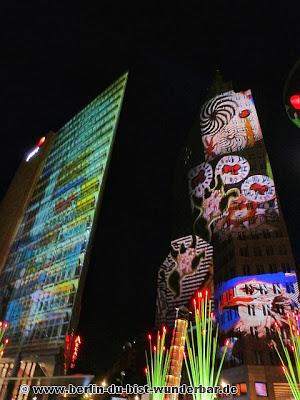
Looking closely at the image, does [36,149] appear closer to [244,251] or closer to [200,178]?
[200,178]

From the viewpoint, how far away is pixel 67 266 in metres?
35.0

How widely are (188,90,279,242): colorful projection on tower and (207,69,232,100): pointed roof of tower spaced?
3561 mm

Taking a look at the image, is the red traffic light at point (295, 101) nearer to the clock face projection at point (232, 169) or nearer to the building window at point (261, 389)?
the building window at point (261, 389)

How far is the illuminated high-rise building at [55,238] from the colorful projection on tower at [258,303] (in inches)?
791

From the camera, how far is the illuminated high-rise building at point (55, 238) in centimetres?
3253

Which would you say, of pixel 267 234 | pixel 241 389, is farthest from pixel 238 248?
pixel 241 389

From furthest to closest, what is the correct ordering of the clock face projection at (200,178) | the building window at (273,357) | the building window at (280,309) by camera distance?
the clock face projection at (200,178) < the building window at (280,309) < the building window at (273,357)

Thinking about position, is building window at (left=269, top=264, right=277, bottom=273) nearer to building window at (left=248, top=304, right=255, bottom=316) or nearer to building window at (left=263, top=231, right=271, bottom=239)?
building window at (left=263, top=231, right=271, bottom=239)

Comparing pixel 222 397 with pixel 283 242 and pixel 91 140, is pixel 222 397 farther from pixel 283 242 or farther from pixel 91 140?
pixel 91 140

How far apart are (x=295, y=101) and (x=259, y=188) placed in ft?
115

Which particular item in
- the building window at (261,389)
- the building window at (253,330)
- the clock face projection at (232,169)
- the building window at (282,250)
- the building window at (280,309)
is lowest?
the building window at (261,389)

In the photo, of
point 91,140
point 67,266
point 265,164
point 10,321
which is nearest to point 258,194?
point 265,164

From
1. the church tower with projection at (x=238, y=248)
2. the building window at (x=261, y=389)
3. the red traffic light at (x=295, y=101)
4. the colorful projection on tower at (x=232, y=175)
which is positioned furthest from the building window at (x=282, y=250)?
the red traffic light at (x=295, y=101)

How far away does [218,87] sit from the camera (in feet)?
207
